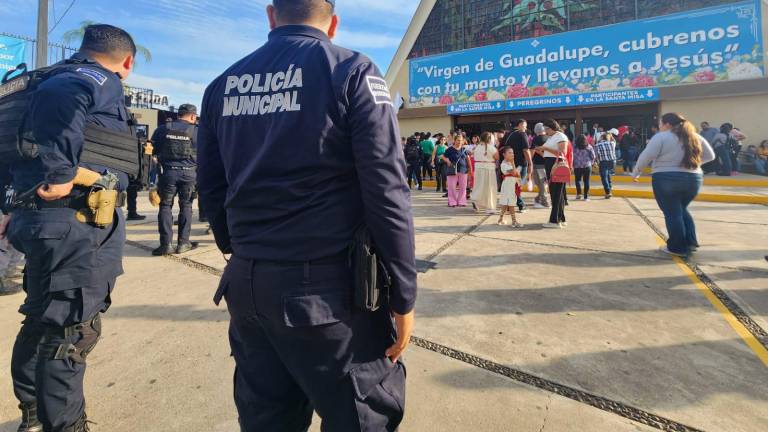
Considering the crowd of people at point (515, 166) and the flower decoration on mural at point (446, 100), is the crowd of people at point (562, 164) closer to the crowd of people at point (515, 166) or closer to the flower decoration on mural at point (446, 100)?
the crowd of people at point (515, 166)

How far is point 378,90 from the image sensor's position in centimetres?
114

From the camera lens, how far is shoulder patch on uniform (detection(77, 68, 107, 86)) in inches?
72.6

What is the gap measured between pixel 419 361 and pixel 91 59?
249 centimetres

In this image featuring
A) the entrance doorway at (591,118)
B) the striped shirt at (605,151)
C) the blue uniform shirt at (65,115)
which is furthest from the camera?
the entrance doorway at (591,118)

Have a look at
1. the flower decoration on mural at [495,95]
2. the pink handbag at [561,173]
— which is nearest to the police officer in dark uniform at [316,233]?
the pink handbag at [561,173]

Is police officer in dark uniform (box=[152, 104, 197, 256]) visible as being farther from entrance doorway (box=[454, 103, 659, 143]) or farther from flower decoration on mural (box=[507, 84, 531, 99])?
entrance doorway (box=[454, 103, 659, 143])

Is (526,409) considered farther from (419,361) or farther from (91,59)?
(91,59)

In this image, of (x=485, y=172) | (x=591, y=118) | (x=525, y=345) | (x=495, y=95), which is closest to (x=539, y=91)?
(x=495, y=95)

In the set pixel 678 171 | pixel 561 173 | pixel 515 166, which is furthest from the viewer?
pixel 515 166

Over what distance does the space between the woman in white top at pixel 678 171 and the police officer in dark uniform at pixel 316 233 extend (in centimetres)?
455

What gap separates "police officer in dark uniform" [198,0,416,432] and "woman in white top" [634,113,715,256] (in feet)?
14.9

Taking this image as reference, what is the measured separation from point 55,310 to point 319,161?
153 centimetres

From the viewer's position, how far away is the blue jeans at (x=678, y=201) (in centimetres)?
433

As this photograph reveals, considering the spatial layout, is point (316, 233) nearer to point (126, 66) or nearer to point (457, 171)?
point (126, 66)
